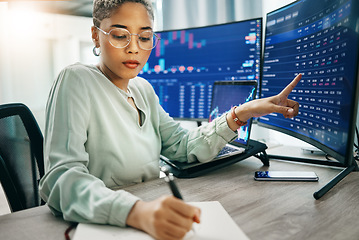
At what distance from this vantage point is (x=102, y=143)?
0.85 meters

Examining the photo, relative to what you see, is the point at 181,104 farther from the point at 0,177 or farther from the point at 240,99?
the point at 0,177

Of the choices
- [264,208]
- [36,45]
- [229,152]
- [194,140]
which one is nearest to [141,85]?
[194,140]

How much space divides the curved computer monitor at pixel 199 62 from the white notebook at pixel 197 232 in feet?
2.81

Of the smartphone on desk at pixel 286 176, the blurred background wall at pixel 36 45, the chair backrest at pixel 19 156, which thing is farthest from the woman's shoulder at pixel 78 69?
the blurred background wall at pixel 36 45

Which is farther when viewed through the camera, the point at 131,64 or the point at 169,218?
the point at 131,64

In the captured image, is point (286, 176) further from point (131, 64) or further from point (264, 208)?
point (131, 64)

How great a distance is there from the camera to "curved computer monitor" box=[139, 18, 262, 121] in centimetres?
134

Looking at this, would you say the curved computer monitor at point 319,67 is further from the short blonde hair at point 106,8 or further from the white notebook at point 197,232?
the short blonde hair at point 106,8

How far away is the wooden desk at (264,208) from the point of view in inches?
23.5

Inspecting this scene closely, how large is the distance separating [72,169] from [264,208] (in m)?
0.44

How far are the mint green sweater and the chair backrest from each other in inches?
11.7

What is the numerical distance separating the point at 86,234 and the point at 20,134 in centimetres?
63

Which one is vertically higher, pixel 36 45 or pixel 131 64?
pixel 36 45

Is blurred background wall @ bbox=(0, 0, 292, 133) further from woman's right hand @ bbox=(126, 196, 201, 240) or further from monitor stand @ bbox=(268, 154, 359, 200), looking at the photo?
woman's right hand @ bbox=(126, 196, 201, 240)
